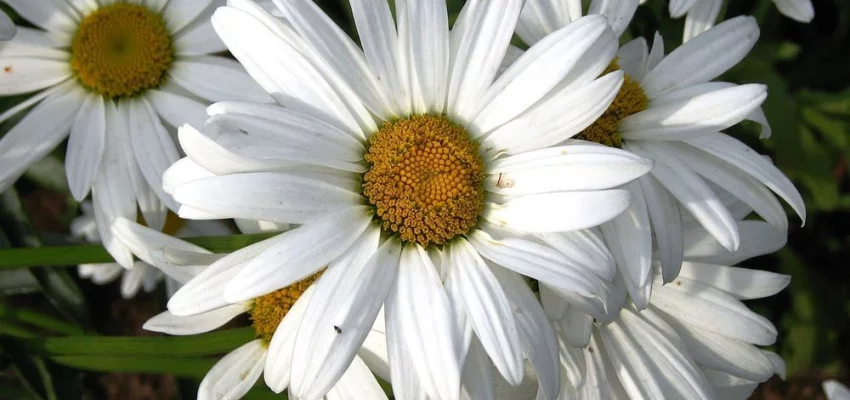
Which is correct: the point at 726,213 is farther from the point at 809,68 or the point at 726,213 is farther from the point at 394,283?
the point at 809,68

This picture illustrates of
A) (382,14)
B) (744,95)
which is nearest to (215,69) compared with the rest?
(382,14)

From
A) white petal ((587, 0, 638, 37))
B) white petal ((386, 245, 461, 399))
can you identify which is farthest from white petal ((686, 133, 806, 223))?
white petal ((386, 245, 461, 399))

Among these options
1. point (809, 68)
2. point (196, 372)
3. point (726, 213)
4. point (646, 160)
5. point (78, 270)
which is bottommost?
point (809, 68)

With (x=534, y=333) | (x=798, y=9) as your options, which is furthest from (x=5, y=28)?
(x=798, y=9)

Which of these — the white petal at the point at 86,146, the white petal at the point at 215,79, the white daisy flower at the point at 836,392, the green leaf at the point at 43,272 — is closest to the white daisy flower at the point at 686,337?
the white daisy flower at the point at 836,392

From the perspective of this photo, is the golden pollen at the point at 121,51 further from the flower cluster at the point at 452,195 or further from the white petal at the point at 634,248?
the white petal at the point at 634,248

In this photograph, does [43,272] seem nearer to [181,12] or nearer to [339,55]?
[181,12]
